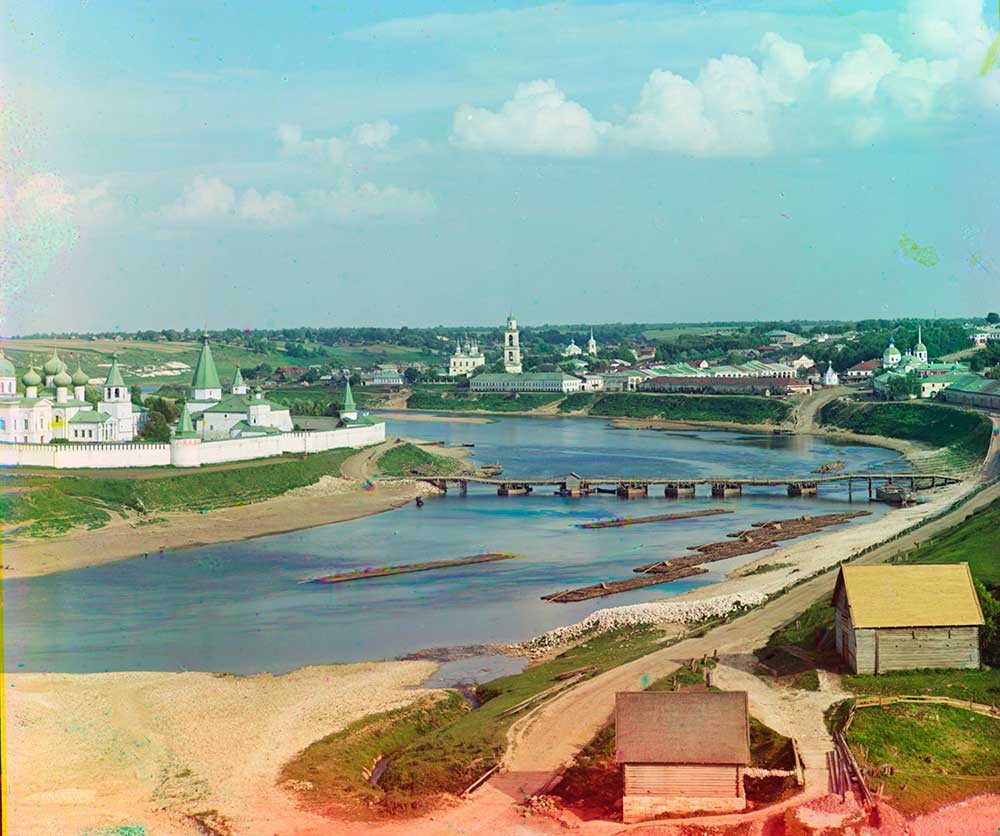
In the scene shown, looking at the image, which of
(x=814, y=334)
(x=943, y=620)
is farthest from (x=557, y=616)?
(x=814, y=334)

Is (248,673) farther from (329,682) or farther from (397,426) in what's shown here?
(397,426)

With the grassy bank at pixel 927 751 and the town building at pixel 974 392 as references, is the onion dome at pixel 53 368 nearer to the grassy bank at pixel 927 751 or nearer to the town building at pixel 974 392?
the town building at pixel 974 392

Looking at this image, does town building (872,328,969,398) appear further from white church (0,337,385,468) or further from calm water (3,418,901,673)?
white church (0,337,385,468)

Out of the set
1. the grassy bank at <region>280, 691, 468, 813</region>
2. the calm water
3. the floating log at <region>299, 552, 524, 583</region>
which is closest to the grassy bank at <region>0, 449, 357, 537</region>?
the calm water

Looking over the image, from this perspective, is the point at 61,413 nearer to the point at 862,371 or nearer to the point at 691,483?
the point at 691,483

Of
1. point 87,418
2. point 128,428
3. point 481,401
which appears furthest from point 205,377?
point 481,401

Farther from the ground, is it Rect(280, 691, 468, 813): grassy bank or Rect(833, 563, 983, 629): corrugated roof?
Rect(833, 563, 983, 629): corrugated roof
